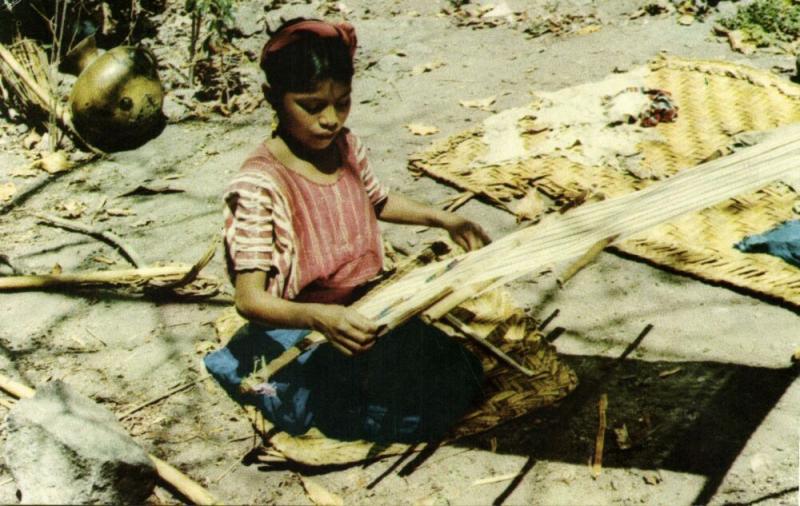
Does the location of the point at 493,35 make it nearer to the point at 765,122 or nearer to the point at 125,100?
the point at 765,122

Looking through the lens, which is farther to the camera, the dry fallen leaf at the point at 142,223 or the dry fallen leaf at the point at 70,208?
the dry fallen leaf at the point at 70,208

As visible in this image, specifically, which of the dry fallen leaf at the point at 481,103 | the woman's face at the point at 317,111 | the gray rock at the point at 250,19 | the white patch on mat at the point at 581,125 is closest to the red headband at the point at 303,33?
the woman's face at the point at 317,111

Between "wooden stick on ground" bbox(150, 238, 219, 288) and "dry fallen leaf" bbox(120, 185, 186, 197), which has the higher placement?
"wooden stick on ground" bbox(150, 238, 219, 288)

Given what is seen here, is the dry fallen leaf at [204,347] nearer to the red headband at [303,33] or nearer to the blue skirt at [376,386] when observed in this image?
the blue skirt at [376,386]

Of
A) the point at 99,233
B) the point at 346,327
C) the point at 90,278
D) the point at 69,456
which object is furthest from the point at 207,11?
the point at 346,327

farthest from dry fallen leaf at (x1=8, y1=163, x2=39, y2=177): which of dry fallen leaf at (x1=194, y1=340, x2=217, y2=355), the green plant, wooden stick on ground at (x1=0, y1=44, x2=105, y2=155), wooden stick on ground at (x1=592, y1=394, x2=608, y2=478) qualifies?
wooden stick on ground at (x1=592, y1=394, x2=608, y2=478)

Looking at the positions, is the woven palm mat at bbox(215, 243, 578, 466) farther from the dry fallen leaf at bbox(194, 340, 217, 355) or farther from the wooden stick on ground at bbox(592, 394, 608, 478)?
the dry fallen leaf at bbox(194, 340, 217, 355)

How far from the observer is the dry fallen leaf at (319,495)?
212 cm

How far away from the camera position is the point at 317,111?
6.19 feet

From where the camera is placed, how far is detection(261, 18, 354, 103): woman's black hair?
183cm

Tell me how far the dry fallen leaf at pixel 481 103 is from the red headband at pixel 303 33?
2771 millimetres

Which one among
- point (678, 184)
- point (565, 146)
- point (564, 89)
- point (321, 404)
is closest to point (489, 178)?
point (565, 146)

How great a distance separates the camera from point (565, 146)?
12.7ft

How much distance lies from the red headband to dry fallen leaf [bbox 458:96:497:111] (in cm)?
277
